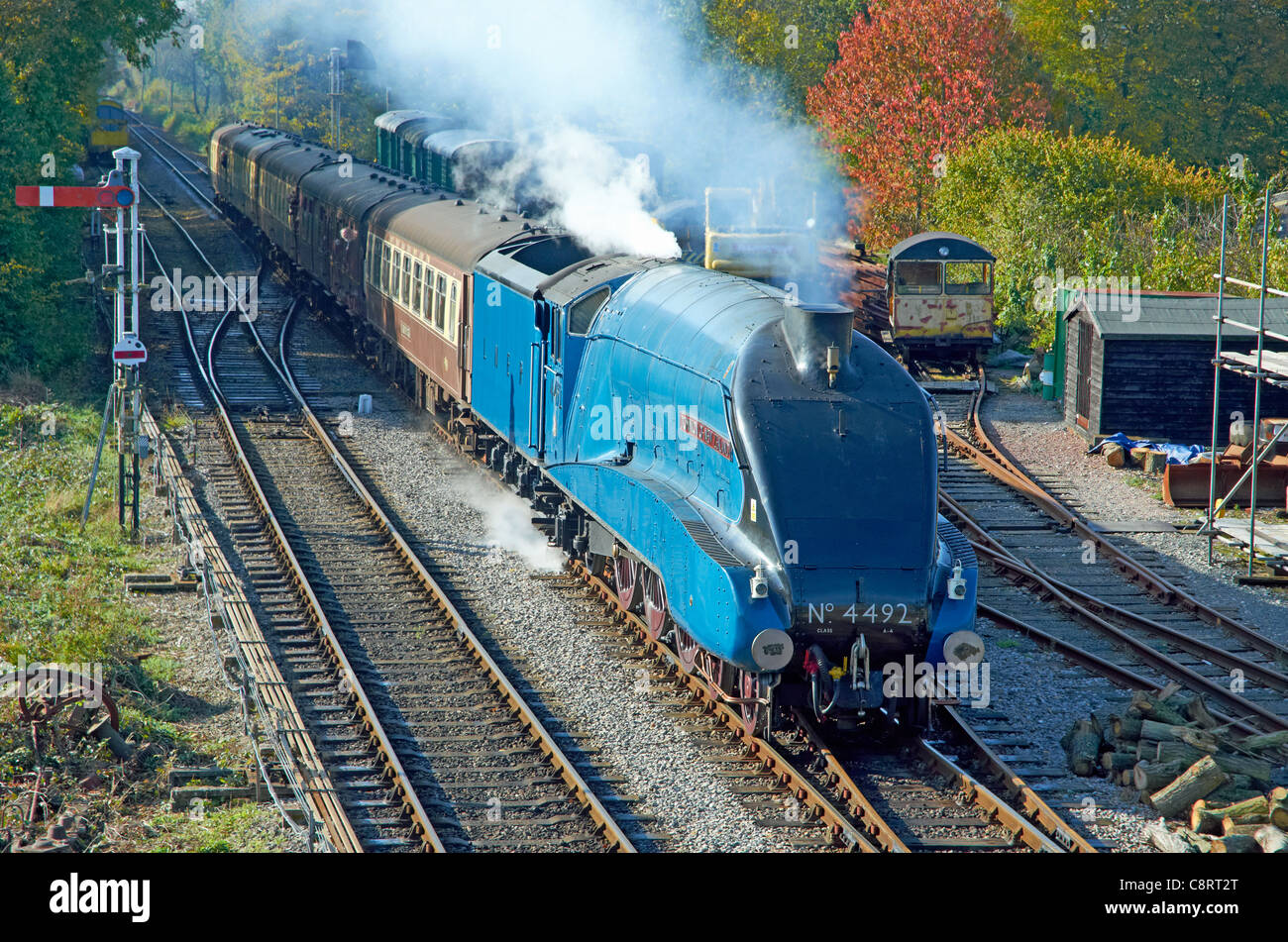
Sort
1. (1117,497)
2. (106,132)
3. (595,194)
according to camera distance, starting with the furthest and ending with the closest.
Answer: (106,132), (1117,497), (595,194)

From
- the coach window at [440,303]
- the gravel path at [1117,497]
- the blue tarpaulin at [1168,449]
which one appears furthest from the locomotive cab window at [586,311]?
the blue tarpaulin at [1168,449]

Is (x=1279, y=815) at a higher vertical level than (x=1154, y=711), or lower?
lower

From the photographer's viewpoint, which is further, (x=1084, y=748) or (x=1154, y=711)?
(x=1154, y=711)

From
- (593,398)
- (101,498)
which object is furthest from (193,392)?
(593,398)

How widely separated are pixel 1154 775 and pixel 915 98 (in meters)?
33.9

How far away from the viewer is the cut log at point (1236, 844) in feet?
30.5

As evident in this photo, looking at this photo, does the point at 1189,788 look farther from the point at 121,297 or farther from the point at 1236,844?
the point at 121,297

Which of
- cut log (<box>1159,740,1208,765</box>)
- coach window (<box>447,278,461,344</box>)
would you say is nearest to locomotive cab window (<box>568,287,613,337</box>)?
coach window (<box>447,278,461,344</box>)

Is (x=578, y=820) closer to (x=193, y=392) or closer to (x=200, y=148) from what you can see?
A: (x=193, y=392)

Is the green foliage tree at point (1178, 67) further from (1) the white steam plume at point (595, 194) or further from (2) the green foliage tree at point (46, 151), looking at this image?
(2) the green foliage tree at point (46, 151)

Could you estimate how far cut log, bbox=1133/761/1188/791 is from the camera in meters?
10.3

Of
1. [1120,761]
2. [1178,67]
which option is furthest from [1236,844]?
[1178,67]

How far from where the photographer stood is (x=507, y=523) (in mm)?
17562

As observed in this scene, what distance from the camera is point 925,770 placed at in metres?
10.5
